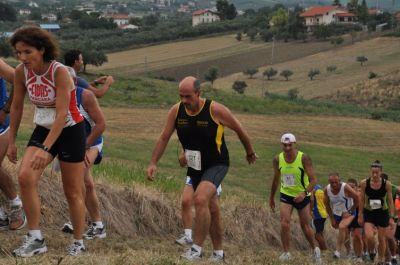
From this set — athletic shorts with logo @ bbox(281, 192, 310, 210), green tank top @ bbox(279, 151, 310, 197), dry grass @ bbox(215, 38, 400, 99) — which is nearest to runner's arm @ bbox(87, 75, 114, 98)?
green tank top @ bbox(279, 151, 310, 197)

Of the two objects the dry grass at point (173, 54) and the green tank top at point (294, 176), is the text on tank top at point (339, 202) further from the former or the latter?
the dry grass at point (173, 54)

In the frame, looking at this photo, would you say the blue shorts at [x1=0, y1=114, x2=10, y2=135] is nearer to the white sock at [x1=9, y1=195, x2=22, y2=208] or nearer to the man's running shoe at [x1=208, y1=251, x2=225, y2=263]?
the white sock at [x1=9, y1=195, x2=22, y2=208]

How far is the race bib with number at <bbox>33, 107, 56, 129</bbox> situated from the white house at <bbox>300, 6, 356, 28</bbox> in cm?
12137

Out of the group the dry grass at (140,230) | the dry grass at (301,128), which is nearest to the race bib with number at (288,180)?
the dry grass at (140,230)

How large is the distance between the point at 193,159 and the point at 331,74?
71.9 m

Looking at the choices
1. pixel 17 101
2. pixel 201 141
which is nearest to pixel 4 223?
pixel 17 101

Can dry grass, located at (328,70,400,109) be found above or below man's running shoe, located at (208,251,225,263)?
below

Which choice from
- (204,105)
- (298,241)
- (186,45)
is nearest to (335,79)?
(186,45)

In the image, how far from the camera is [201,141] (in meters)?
7.14

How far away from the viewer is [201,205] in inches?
277

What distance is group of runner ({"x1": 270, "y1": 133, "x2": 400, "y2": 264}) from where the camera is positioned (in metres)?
10.1

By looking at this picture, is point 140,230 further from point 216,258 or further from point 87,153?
point 216,258

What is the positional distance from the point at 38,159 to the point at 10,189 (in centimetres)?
159

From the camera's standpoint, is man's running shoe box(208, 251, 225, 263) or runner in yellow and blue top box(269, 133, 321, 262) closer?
man's running shoe box(208, 251, 225, 263)
